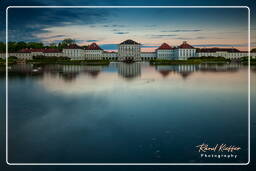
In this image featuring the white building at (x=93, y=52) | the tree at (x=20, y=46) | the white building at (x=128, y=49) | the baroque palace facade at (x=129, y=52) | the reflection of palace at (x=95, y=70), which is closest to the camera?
the reflection of palace at (x=95, y=70)

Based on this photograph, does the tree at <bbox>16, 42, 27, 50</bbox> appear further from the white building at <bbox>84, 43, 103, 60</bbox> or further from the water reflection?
the water reflection

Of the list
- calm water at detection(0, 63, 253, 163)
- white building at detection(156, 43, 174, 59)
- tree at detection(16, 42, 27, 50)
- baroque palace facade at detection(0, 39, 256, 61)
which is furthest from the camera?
white building at detection(156, 43, 174, 59)

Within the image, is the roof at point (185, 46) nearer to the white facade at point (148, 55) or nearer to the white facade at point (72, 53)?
the white facade at point (148, 55)

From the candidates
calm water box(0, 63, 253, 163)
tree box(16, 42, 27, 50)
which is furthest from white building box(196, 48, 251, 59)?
calm water box(0, 63, 253, 163)

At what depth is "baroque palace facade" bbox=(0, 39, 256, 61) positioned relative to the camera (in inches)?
2174

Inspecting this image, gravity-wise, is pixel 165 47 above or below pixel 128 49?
above

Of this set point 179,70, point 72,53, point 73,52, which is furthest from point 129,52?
point 179,70

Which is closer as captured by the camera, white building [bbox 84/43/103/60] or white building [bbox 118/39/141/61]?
white building [bbox 118/39/141/61]

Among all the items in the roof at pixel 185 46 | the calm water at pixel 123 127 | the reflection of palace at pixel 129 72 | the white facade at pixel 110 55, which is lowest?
the calm water at pixel 123 127

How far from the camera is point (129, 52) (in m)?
57.0

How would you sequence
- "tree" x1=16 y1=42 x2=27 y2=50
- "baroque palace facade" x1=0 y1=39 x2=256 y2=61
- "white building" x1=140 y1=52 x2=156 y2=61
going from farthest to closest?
"white building" x1=140 y1=52 x2=156 y2=61 → "tree" x1=16 y1=42 x2=27 y2=50 → "baroque palace facade" x1=0 y1=39 x2=256 y2=61

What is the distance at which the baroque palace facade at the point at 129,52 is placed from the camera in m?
55.2

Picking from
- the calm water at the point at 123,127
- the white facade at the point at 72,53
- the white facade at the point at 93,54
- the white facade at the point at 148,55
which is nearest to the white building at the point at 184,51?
the white facade at the point at 148,55

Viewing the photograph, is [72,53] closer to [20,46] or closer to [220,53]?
[20,46]
